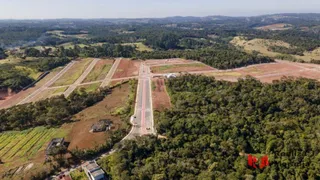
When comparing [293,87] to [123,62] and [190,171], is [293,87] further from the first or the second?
[123,62]

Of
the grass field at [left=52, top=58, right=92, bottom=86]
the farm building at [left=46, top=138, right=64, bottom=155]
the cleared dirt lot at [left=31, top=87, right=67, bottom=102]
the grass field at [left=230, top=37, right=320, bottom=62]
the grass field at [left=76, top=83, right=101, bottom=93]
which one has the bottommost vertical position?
the farm building at [left=46, top=138, right=64, bottom=155]

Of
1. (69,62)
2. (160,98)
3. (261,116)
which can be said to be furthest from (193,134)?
(69,62)

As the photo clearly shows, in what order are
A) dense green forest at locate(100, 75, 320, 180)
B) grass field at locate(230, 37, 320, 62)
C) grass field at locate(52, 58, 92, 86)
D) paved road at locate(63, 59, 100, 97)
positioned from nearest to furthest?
1. dense green forest at locate(100, 75, 320, 180)
2. paved road at locate(63, 59, 100, 97)
3. grass field at locate(52, 58, 92, 86)
4. grass field at locate(230, 37, 320, 62)

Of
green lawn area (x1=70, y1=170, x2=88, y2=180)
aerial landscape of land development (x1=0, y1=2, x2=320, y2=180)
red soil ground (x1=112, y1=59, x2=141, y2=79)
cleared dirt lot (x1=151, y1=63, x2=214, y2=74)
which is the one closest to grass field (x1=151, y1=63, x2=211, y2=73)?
cleared dirt lot (x1=151, y1=63, x2=214, y2=74)

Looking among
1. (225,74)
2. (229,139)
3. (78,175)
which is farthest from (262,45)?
(78,175)

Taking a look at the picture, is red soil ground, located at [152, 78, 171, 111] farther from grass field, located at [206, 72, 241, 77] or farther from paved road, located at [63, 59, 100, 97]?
paved road, located at [63, 59, 100, 97]

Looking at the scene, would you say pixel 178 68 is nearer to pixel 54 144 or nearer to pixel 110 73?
pixel 110 73
